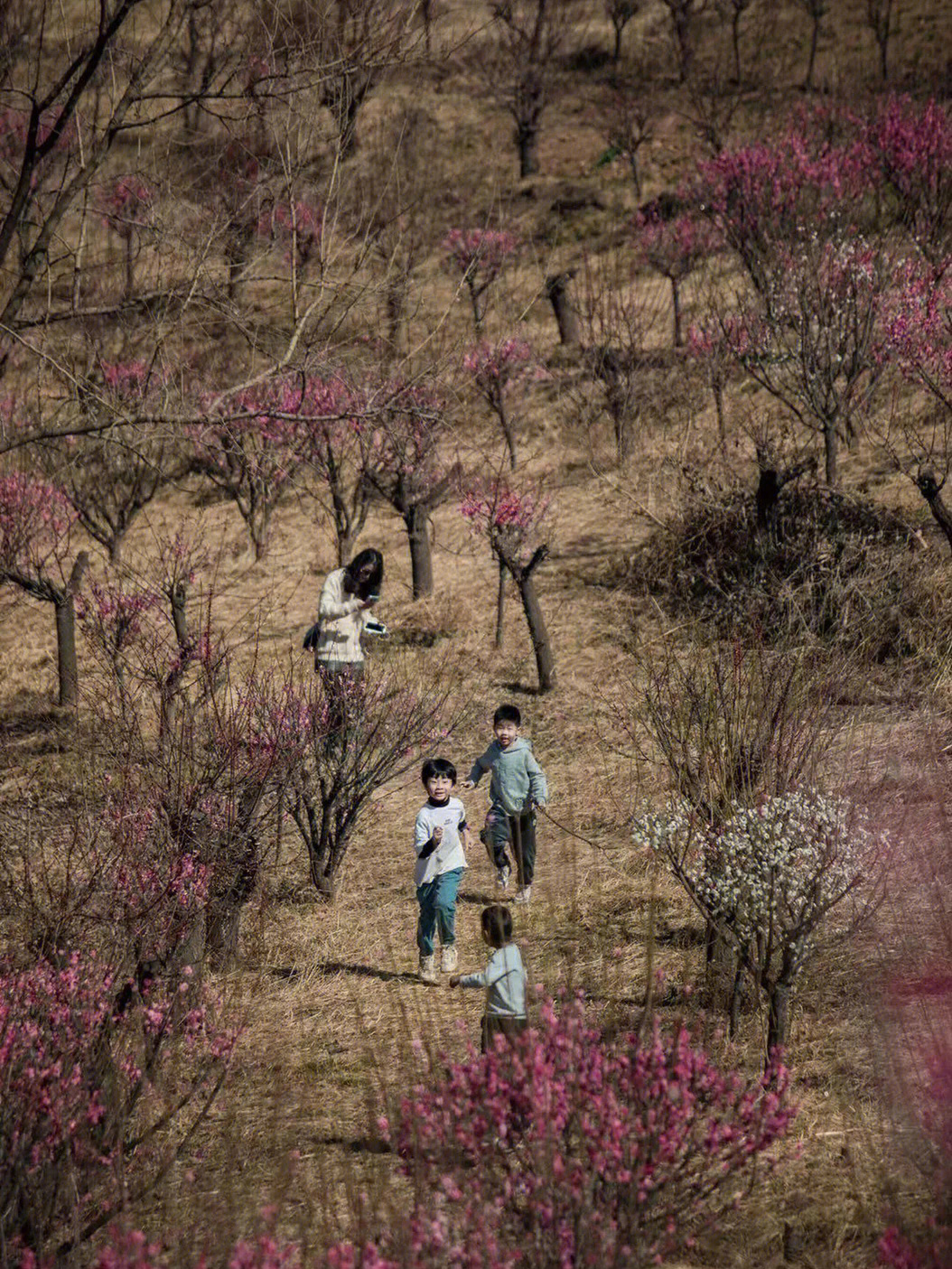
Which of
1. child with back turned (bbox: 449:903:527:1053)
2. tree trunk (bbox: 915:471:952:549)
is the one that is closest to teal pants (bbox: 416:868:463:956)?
child with back turned (bbox: 449:903:527:1053)

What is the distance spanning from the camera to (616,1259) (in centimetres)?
375

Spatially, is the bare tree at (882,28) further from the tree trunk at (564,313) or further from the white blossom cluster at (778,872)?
the white blossom cluster at (778,872)

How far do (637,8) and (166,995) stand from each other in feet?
135

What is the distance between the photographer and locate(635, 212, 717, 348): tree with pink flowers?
70.9 ft

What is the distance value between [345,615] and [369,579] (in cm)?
32

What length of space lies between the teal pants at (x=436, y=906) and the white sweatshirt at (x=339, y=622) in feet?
9.51

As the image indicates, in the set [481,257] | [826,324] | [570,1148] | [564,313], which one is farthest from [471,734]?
[481,257]

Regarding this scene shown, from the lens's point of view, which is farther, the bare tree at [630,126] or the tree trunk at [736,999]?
the bare tree at [630,126]

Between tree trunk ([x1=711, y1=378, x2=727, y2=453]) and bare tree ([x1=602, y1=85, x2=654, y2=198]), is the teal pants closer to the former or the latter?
Answer: tree trunk ([x1=711, y1=378, x2=727, y2=453])

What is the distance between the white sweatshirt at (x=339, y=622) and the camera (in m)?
9.72

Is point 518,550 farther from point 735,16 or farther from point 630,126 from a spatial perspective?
point 735,16

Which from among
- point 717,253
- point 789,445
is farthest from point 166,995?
point 717,253

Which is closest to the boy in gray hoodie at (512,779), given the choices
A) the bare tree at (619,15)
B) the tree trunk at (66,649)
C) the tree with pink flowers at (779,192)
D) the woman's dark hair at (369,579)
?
the woman's dark hair at (369,579)

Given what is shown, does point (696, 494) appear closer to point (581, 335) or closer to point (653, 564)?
point (653, 564)
